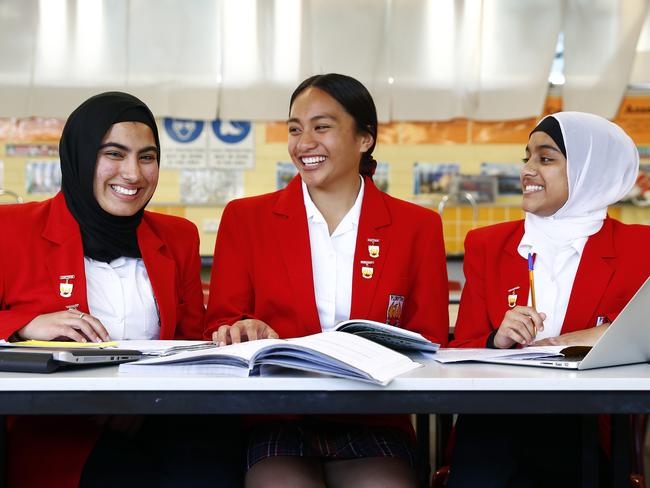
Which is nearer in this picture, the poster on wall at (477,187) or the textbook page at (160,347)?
the textbook page at (160,347)

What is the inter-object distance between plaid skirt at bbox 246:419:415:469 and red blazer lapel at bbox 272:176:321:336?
45cm

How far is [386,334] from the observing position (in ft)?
5.33

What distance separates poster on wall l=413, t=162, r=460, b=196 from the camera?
18.5ft

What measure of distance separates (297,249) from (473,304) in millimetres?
488

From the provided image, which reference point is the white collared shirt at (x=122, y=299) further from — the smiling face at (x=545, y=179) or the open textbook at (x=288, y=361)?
the smiling face at (x=545, y=179)

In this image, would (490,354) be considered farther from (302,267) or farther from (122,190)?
(122,190)

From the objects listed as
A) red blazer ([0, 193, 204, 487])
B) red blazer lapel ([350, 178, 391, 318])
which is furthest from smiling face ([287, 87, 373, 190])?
red blazer ([0, 193, 204, 487])

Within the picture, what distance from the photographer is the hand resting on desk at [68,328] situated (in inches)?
71.7

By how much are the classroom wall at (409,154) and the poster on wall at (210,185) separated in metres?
0.03

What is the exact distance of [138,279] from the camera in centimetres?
225

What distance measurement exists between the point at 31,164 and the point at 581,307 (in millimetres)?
4215

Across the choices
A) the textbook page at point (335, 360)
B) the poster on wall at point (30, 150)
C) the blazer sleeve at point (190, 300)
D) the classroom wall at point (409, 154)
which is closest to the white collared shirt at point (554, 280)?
the blazer sleeve at point (190, 300)

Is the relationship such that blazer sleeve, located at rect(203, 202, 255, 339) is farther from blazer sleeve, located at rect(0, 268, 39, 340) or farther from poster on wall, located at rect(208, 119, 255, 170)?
poster on wall, located at rect(208, 119, 255, 170)

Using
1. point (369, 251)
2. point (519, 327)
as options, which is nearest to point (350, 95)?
point (369, 251)
